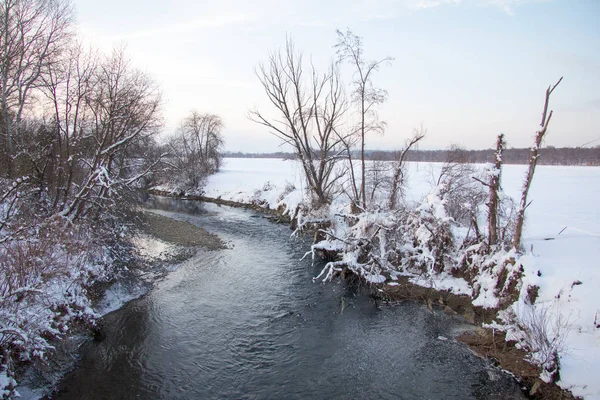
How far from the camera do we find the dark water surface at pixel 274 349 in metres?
6.64

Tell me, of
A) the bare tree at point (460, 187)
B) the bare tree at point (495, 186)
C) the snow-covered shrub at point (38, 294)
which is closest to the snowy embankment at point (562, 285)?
the bare tree at point (495, 186)

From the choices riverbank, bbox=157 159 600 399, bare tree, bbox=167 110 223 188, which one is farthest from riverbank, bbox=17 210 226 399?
bare tree, bbox=167 110 223 188

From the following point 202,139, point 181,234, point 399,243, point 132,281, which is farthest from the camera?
point 202,139

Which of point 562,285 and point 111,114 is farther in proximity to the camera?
point 111,114

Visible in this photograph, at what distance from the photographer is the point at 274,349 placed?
26.3 feet

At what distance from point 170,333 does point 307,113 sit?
15.0 meters

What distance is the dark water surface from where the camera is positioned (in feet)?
21.8

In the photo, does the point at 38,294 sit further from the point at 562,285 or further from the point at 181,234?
the point at 181,234

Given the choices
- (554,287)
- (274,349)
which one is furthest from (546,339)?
(274,349)

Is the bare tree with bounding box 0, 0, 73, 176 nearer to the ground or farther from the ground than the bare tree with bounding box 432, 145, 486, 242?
farther from the ground

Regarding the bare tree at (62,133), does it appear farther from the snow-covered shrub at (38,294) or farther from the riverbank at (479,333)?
the riverbank at (479,333)

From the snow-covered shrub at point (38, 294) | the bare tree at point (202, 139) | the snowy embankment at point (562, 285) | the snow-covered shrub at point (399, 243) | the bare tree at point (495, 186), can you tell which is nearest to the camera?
the snow-covered shrub at point (38, 294)

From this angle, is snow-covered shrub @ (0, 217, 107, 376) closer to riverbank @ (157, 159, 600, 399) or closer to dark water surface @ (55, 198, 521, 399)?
dark water surface @ (55, 198, 521, 399)

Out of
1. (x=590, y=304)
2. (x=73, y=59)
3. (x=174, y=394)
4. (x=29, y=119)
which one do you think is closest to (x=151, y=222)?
(x=29, y=119)
